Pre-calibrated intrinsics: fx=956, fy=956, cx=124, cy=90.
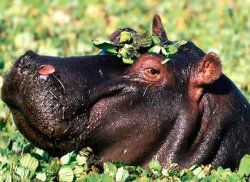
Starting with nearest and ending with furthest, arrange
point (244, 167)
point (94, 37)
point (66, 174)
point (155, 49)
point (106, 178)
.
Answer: point (106, 178), point (66, 174), point (244, 167), point (155, 49), point (94, 37)

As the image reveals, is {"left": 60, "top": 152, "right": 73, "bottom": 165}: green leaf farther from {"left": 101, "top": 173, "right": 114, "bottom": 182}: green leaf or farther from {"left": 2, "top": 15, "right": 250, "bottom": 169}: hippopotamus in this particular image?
{"left": 101, "top": 173, "right": 114, "bottom": 182}: green leaf

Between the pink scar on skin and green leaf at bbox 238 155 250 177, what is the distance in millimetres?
1226

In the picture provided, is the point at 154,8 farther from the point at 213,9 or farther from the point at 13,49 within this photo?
the point at 13,49

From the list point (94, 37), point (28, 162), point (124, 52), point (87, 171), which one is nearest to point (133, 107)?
point (124, 52)

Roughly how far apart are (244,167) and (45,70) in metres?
1.29

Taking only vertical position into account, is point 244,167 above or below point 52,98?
below

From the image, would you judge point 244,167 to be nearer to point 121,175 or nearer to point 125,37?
point 121,175

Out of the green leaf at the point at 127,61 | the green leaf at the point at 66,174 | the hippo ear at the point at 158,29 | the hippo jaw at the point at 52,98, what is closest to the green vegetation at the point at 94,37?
the green leaf at the point at 66,174

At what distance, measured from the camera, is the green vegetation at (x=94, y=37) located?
5324mm

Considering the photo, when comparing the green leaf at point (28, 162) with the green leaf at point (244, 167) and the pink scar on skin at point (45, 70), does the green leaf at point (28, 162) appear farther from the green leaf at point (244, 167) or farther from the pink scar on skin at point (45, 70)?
the green leaf at point (244, 167)

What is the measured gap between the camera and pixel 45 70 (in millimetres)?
5270

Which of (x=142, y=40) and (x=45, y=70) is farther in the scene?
(x=142, y=40)

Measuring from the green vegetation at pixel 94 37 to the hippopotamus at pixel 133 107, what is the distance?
6.0 inches

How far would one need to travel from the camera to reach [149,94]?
18.3 feet
